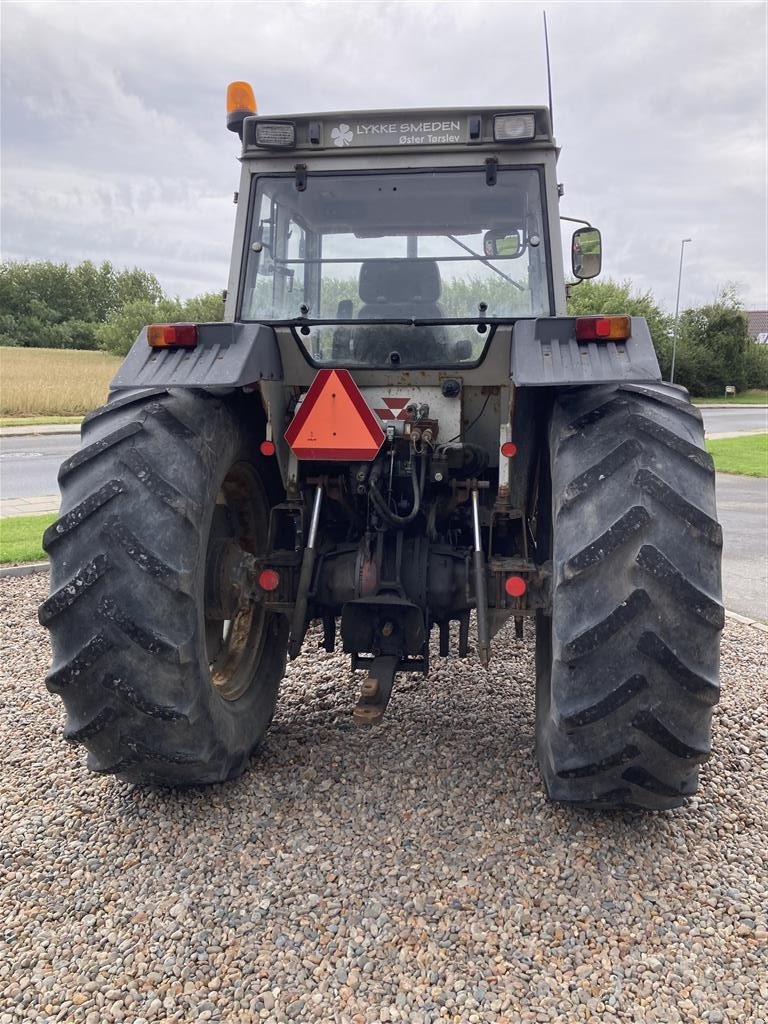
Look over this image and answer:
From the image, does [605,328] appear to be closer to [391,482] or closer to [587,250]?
[391,482]

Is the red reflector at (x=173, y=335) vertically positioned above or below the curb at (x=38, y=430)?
above

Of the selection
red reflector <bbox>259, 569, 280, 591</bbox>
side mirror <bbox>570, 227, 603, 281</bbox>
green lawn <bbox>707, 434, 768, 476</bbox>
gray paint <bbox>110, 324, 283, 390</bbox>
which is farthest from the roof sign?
green lawn <bbox>707, 434, 768, 476</bbox>

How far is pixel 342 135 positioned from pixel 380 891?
3022 mm

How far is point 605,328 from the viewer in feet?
9.53

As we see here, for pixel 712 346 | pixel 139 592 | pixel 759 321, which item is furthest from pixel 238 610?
pixel 759 321

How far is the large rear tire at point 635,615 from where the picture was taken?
251cm

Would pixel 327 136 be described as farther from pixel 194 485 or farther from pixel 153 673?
pixel 153 673

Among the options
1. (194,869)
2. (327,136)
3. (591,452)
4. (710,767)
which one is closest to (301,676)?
(194,869)

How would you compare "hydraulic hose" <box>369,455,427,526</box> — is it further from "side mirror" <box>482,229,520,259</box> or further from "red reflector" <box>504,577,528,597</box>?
"side mirror" <box>482,229,520,259</box>

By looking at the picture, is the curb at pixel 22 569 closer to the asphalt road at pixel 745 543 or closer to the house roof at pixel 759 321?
the asphalt road at pixel 745 543

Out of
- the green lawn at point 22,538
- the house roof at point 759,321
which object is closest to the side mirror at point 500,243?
the green lawn at point 22,538

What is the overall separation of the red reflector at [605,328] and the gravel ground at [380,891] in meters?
1.71

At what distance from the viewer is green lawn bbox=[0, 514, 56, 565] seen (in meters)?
7.45

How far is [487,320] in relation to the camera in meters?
3.34
